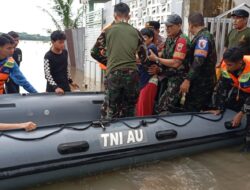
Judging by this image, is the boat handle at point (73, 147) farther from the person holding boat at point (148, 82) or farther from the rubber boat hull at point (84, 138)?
the person holding boat at point (148, 82)

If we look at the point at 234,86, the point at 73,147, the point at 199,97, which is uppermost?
the point at 234,86

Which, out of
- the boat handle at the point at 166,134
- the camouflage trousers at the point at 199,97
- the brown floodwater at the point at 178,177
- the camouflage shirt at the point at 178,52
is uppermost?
the camouflage shirt at the point at 178,52

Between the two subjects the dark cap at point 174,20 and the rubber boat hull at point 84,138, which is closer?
the rubber boat hull at point 84,138

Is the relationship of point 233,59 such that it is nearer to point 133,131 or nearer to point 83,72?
point 133,131

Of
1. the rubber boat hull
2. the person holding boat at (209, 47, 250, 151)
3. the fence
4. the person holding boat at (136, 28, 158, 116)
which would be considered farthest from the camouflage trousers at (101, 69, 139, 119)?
the fence

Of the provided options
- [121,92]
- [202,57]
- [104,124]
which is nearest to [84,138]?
[104,124]

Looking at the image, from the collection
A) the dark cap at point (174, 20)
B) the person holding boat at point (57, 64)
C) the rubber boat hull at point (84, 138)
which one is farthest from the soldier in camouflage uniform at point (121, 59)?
the person holding boat at point (57, 64)

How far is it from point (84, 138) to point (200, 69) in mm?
1518

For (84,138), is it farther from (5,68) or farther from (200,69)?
(200,69)

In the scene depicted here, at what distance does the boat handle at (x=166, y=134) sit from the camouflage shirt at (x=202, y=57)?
0.62 metres

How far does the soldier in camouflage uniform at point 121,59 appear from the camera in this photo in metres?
3.10

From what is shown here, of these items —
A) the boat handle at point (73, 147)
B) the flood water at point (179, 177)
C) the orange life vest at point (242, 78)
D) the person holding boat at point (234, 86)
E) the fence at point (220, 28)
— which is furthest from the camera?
the fence at point (220, 28)

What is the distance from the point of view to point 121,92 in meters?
3.24

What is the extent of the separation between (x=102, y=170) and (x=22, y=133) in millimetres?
777
